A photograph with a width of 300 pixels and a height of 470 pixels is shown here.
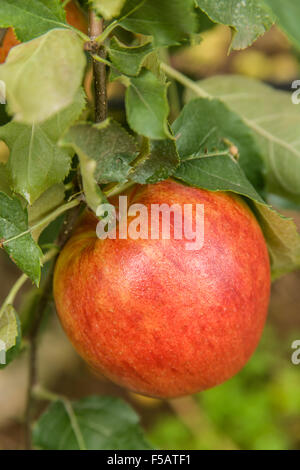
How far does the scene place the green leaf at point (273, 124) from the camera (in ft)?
1.80

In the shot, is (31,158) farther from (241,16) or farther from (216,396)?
(216,396)

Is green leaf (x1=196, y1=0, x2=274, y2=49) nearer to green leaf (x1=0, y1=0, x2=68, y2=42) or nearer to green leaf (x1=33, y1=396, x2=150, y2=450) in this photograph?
green leaf (x1=0, y1=0, x2=68, y2=42)

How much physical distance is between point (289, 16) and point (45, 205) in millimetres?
244

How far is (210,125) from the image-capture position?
50 centimetres

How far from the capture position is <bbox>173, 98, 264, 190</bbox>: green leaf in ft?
1.54

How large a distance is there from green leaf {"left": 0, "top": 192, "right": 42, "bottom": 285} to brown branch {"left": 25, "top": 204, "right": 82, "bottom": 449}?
50 millimetres

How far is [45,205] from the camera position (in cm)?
45

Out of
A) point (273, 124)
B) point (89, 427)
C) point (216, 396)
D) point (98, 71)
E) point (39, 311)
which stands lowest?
point (216, 396)

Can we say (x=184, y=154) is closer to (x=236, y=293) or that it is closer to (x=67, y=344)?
(x=236, y=293)

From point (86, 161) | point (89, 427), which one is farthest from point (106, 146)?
point (89, 427)

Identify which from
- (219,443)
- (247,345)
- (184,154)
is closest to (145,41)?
(184,154)

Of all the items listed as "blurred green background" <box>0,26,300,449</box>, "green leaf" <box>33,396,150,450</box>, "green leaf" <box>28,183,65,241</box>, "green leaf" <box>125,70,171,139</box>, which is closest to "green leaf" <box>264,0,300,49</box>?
"green leaf" <box>125,70,171,139</box>

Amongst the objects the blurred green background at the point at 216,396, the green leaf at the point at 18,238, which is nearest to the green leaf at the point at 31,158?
the green leaf at the point at 18,238
